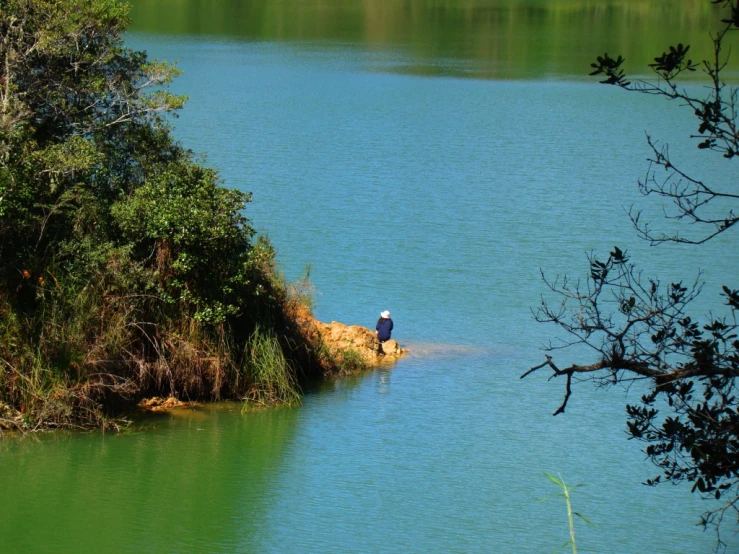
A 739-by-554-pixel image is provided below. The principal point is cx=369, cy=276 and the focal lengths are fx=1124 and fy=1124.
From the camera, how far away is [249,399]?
13.8m

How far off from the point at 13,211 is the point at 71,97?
2.35 meters

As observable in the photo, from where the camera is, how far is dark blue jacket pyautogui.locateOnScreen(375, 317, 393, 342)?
15930mm

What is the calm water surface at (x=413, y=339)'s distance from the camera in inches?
435

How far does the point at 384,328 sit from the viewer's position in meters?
15.9

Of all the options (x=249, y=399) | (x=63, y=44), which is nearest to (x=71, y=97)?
(x=63, y=44)

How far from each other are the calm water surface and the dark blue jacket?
0.54m

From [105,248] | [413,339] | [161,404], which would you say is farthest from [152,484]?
[413,339]

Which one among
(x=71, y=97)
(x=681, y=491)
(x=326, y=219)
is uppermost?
(x=71, y=97)

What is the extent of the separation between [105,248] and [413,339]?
562cm

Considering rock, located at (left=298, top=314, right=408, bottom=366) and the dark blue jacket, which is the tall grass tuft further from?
the dark blue jacket

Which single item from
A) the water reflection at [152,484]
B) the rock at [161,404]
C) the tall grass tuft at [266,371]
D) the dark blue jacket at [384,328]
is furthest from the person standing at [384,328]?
the rock at [161,404]

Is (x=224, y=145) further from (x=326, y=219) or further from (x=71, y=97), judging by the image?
(x=71, y=97)

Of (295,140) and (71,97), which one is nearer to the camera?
(71,97)

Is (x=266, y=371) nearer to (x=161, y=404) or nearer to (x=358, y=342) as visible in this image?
(x=161, y=404)
